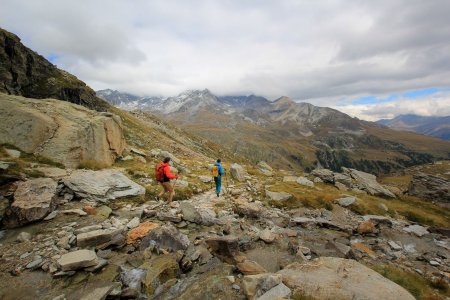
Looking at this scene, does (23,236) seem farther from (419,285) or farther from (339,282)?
(419,285)

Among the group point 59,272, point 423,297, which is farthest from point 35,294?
point 423,297

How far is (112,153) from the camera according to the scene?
24688 millimetres

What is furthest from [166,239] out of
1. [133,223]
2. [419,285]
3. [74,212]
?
[419,285]

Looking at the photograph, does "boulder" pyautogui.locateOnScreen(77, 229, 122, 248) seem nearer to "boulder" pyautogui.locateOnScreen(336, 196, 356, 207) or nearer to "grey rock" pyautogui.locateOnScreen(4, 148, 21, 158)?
"grey rock" pyautogui.locateOnScreen(4, 148, 21, 158)

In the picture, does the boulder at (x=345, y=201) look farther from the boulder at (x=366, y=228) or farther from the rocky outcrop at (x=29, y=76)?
the rocky outcrop at (x=29, y=76)

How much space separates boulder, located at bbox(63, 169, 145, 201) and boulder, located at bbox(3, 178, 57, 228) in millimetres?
1370

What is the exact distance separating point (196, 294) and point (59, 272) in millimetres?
4911

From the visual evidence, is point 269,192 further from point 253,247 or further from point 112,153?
point 112,153

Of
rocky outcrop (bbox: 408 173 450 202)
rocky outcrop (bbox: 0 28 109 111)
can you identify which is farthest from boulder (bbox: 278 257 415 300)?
rocky outcrop (bbox: 408 173 450 202)

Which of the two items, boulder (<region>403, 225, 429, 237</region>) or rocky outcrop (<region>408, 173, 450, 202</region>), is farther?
rocky outcrop (<region>408, 173, 450, 202</region>)

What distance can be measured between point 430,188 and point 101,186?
54540mm

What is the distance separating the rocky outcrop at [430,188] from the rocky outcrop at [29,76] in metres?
67.7

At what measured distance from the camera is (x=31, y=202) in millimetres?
12312

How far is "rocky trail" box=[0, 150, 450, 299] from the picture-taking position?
8.52m
